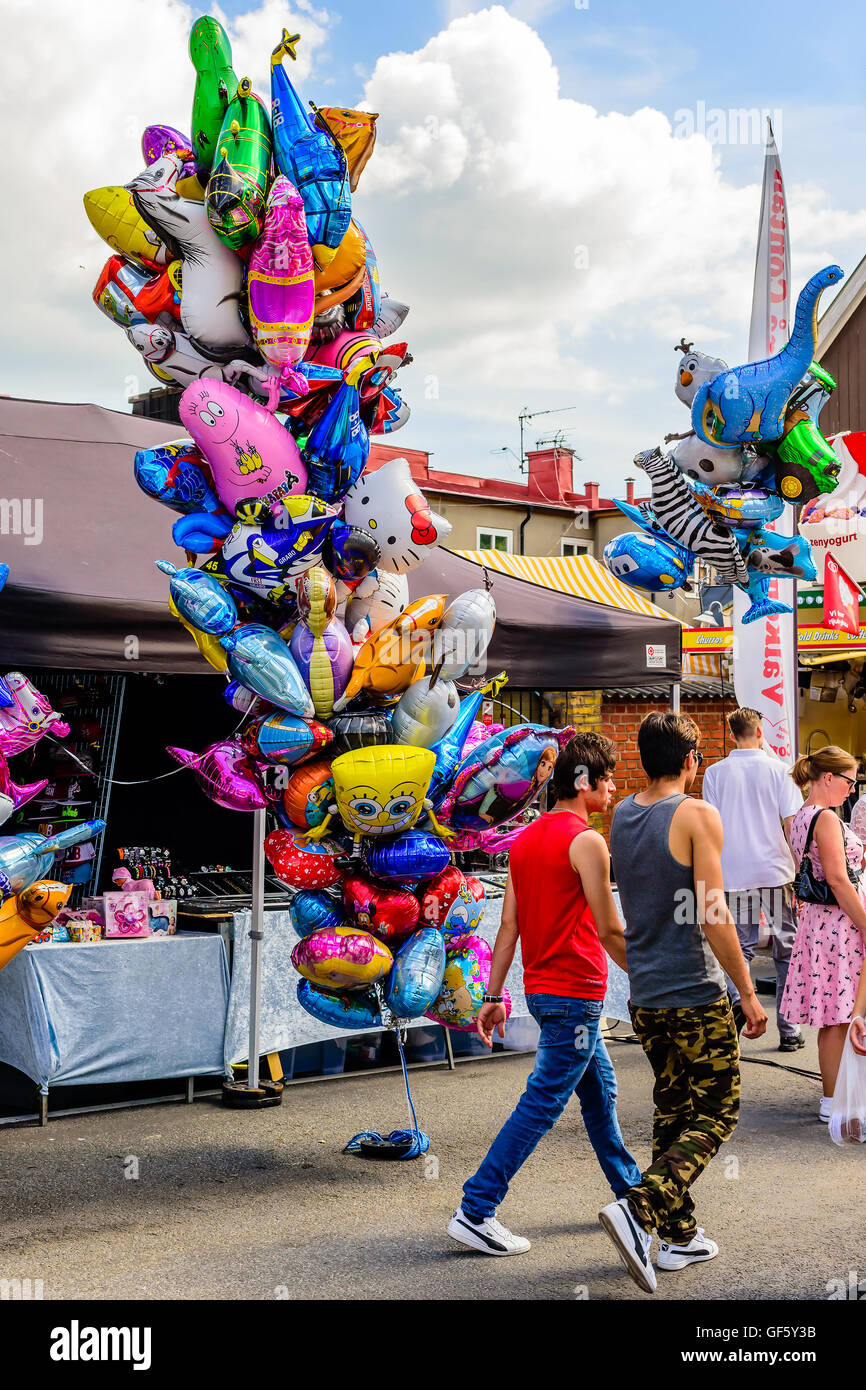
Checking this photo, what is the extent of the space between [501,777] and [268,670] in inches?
38.0

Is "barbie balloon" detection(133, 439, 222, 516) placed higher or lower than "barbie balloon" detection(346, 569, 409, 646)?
higher

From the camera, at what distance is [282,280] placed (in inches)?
179

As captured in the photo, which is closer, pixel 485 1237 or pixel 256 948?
pixel 485 1237

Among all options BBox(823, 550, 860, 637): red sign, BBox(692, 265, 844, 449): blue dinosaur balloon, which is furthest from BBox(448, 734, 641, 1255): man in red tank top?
BBox(823, 550, 860, 637): red sign

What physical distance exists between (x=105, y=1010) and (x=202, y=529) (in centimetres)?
229

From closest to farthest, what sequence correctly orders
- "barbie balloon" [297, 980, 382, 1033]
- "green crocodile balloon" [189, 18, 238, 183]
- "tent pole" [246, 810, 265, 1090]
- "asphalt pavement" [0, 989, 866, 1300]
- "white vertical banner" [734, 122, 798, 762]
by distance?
"asphalt pavement" [0, 989, 866, 1300] → "green crocodile balloon" [189, 18, 238, 183] → "barbie balloon" [297, 980, 382, 1033] → "tent pole" [246, 810, 265, 1090] → "white vertical banner" [734, 122, 798, 762]

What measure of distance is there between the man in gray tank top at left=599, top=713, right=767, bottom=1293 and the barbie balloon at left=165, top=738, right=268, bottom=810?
5.02 feet

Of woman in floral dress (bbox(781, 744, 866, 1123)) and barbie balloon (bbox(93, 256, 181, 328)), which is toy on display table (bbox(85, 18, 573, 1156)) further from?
woman in floral dress (bbox(781, 744, 866, 1123))

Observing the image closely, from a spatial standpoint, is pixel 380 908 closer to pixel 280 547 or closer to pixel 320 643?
pixel 320 643

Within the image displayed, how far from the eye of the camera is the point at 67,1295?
12.4 ft

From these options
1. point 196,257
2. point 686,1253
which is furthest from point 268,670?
point 686,1253

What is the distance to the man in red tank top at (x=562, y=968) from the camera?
13.2ft

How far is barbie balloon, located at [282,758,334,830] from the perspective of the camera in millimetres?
4648

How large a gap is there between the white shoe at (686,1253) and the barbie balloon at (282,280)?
10.9 ft
